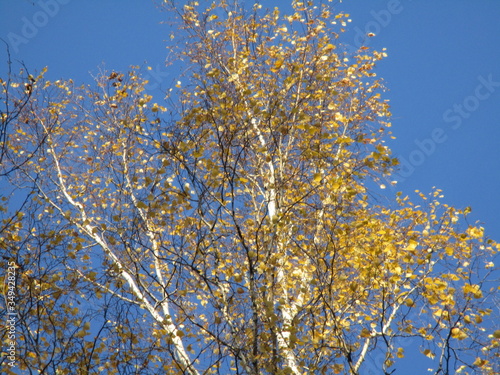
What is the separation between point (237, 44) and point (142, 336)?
5520mm

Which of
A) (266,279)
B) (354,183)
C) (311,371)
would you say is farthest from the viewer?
(354,183)

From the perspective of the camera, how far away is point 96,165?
8.88 meters

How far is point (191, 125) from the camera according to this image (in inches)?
203

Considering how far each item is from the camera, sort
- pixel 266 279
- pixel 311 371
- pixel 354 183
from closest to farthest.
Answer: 1. pixel 311 371
2. pixel 266 279
3. pixel 354 183

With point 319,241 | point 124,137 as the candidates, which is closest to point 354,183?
point 319,241

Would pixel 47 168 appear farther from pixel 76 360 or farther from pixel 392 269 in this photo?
pixel 392 269

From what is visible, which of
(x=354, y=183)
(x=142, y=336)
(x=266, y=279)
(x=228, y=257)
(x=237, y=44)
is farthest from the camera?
(x=237, y=44)

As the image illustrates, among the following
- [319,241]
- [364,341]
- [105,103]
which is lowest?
[364,341]

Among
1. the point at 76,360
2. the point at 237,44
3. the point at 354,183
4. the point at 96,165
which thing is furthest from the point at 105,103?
the point at 76,360

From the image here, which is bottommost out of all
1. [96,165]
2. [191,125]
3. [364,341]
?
[364,341]

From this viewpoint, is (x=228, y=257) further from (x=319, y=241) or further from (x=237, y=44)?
(x=237, y=44)

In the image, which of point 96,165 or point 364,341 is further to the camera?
point 96,165

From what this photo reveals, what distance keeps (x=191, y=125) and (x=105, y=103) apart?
15.5 ft

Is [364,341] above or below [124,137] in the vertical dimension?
below
